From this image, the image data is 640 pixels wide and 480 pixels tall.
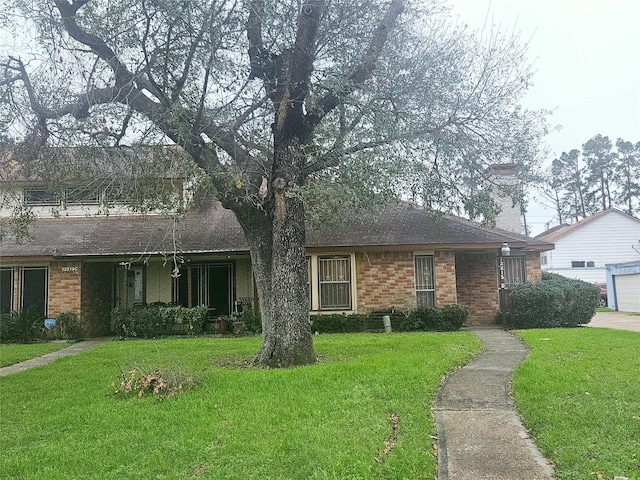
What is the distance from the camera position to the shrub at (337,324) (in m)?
15.4

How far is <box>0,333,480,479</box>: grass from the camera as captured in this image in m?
4.54

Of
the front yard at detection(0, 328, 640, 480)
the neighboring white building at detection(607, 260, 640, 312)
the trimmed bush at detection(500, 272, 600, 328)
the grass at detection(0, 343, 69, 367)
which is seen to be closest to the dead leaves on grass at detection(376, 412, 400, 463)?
the front yard at detection(0, 328, 640, 480)

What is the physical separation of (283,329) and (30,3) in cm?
652

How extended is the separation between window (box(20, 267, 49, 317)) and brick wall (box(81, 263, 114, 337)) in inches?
45.8

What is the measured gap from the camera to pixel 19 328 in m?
15.2

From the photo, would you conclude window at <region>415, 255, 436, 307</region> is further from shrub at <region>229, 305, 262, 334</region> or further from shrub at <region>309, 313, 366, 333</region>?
shrub at <region>229, 305, 262, 334</region>

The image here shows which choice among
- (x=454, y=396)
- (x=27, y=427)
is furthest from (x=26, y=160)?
Result: (x=454, y=396)

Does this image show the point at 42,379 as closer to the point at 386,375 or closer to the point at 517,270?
the point at 386,375

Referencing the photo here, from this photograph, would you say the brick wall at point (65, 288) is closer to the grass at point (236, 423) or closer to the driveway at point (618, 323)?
Answer: the grass at point (236, 423)

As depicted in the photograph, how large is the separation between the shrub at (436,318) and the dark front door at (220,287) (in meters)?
5.95

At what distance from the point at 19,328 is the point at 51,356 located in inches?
154

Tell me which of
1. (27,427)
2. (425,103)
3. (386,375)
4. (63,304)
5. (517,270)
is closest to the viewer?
(27,427)

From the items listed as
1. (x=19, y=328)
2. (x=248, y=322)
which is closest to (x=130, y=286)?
(x=19, y=328)

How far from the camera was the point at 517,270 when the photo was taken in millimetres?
17594
